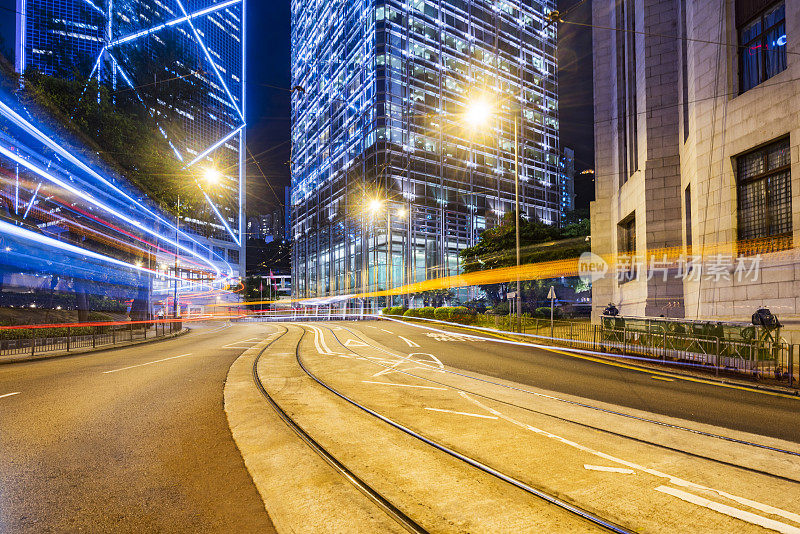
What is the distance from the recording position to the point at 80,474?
490 centimetres

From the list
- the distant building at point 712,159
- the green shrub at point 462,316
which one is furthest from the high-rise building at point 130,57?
the distant building at point 712,159

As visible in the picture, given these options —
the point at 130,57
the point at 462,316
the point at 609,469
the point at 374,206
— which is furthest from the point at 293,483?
the point at 374,206

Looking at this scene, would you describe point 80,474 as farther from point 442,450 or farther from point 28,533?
point 442,450

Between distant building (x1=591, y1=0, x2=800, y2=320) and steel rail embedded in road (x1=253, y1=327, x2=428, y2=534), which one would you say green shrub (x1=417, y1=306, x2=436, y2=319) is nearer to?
distant building (x1=591, y1=0, x2=800, y2=320)

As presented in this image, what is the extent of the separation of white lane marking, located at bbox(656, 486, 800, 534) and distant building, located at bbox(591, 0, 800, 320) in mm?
14616

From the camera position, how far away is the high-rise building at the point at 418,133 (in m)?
62.1

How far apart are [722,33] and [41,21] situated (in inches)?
1698

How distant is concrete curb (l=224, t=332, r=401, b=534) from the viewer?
12.4ft

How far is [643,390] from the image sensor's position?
10.0 m

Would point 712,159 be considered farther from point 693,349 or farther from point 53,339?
point 53,339

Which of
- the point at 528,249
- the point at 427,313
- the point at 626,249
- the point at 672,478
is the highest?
the point at 528,249

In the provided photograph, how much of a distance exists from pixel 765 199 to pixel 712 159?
108 inches

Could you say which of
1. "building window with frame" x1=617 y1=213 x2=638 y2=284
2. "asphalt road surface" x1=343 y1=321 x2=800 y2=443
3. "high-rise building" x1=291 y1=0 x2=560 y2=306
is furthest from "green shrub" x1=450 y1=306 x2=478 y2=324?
"high-rise building" x1=291 y1=0 x2=560 y2=306

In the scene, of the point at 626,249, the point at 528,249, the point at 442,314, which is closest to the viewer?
the point at 626,249
